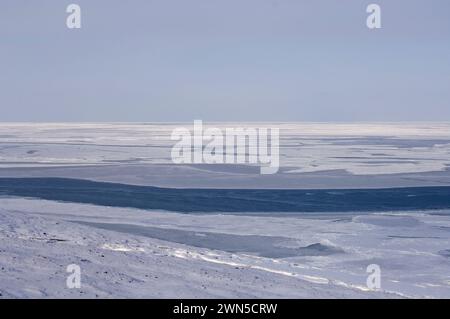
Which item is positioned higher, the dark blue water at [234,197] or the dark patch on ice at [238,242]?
the dark blue water at [234,197]

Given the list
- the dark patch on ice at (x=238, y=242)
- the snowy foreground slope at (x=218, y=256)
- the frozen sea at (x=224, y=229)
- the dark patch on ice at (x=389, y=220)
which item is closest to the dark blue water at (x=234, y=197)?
the frozen sea at (x=224, y=229)

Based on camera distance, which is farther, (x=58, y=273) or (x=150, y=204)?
(x=150, y=204)

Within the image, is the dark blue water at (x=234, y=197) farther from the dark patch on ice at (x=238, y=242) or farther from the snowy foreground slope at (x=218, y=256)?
the dark patch on ice at (x=238, y=242)

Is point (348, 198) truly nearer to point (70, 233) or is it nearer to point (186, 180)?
point (186, 180)
